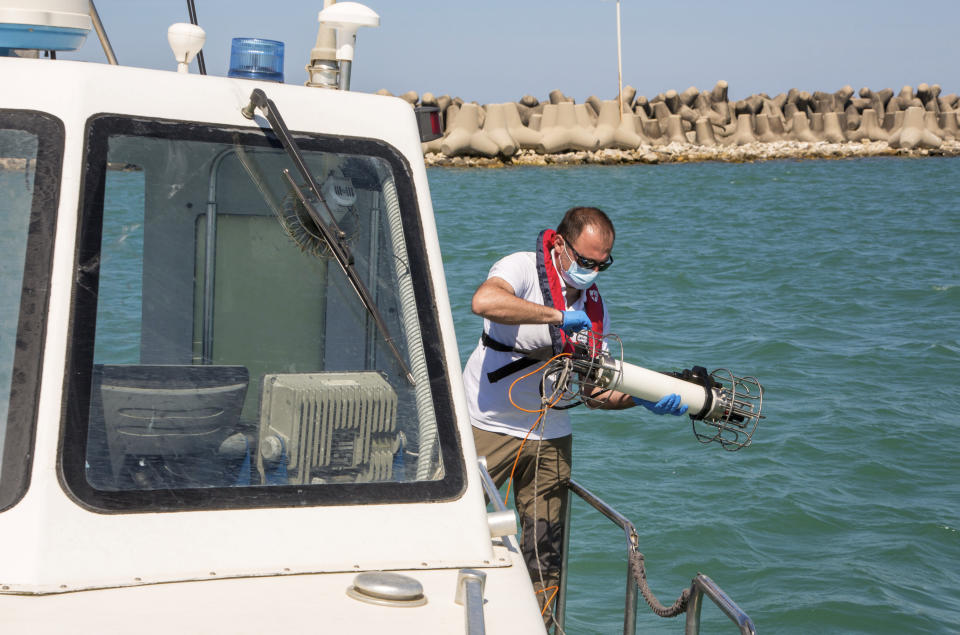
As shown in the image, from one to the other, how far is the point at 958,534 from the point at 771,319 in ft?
25.3

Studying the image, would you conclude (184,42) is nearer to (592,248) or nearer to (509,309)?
(509,309)

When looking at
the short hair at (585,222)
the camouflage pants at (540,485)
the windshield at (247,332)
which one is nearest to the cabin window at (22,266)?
the windshield at (247,332)

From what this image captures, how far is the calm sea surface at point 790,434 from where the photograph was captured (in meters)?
7.04

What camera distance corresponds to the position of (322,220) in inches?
98.3

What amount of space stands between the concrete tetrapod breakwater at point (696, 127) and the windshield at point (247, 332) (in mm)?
55400

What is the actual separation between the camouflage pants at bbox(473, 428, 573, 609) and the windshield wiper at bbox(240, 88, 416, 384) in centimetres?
178

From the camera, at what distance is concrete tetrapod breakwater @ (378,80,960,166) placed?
2322 inches

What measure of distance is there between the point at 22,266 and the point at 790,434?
881 cm

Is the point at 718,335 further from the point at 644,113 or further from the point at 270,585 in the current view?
the point at 644,113

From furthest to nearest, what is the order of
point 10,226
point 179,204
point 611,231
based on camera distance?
1. point 611,231
2. point 179,204
3. point 10,226

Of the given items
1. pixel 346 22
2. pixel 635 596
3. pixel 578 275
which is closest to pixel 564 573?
pixel 635 596

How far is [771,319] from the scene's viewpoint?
50.5 ft

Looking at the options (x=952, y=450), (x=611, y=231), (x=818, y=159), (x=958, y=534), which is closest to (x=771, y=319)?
(x=952, y=450)

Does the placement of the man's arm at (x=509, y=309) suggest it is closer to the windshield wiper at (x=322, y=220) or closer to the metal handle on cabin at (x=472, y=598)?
the windshield wiper at (x=322, y=220)
